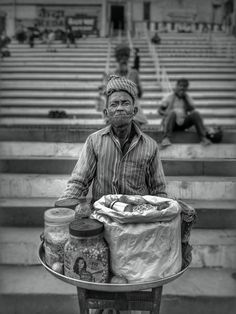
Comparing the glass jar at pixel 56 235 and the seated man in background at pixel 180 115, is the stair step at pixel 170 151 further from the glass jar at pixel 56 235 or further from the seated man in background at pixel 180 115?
the glass jar at pixel 56 235

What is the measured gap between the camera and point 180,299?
126 inches

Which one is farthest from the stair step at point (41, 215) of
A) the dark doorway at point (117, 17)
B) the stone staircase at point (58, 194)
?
the dark doorway at point (117, 17)

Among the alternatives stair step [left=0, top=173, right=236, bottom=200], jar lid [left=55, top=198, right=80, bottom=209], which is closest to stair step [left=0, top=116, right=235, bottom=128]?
stair step [left=0, top=173, right=236, bottom=200]

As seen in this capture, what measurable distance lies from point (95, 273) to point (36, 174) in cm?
340

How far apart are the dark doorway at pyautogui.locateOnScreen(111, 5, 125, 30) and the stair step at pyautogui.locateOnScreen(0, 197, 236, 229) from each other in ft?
66.9

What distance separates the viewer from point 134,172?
2.05 m

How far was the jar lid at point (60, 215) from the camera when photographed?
1.66 metres

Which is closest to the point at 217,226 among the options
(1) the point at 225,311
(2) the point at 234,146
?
(1) the point at 225,311

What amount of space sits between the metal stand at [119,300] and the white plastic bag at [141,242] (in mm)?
Result: 245

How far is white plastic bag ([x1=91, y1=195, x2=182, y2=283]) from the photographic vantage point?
4.92 ft

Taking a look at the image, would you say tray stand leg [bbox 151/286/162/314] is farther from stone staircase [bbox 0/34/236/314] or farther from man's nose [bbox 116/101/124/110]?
stone staircase [bbox 0/34/236/314]

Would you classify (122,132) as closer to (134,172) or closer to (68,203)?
(134,172)

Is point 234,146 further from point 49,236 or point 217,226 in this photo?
point 49,236

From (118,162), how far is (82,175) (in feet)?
0.82
